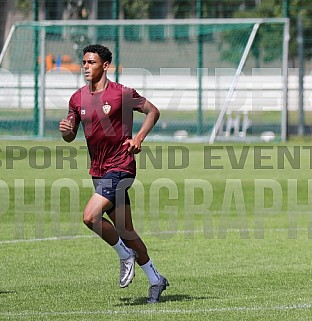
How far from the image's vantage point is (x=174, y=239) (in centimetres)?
1314

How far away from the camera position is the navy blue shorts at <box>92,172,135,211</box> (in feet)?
28.8

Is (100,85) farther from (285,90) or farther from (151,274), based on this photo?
(285,90)

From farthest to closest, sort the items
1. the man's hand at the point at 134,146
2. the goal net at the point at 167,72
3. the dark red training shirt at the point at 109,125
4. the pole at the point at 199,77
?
the pole at the point at 199,77 < the goal net at the point at 167,72 < the dark red training shirt at the point at 109,125 < the man's hand at the point at 134,146

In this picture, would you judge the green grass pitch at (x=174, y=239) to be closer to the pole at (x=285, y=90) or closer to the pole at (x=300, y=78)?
the pole at (x=285, y=90)

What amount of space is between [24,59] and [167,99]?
438cm

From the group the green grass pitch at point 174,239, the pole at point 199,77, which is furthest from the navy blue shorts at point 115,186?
the pole at point 199,77

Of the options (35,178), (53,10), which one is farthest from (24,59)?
(35,178)

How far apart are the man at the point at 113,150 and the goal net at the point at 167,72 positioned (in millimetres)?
20029

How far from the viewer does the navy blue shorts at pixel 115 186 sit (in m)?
8.78

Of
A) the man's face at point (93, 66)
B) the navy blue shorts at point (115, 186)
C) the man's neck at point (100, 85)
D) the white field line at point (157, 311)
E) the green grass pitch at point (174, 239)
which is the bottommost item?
the green grass pitch at point (174, 239)

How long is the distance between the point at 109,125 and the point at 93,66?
51cm

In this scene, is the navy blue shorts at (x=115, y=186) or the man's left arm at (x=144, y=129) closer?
the man's left arm at (x=144, y=129)

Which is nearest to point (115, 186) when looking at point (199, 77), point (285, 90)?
point (285, 90)

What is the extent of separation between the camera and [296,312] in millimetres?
8227
